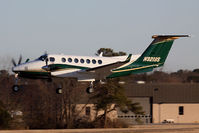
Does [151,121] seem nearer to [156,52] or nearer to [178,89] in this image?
[178,89]

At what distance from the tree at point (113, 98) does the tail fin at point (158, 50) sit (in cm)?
2031

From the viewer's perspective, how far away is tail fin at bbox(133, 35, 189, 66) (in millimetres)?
41750

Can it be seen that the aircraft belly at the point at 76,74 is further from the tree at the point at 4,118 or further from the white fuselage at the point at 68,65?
the tree at the point at 4,118

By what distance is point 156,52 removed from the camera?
4216cm

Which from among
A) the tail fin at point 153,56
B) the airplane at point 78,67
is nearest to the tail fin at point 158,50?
the tail fin at point 153,56

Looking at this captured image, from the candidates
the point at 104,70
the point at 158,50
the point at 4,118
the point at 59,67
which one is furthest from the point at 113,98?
the point at 59,67

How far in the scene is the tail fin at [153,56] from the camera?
4075cm

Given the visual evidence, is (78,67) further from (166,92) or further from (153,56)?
(166,92)

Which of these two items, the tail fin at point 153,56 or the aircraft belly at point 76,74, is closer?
the aircraft belly at point 76,74

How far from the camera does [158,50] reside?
139 feet

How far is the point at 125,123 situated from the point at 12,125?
15.7 m

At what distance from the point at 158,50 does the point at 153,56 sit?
0.74m

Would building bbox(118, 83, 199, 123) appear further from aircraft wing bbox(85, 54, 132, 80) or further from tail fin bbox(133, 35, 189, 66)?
aircraft wing bbox(85, 54, 132, 80)

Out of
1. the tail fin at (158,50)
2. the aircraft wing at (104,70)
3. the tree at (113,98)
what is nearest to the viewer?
the aircraft wing at (104,70)
